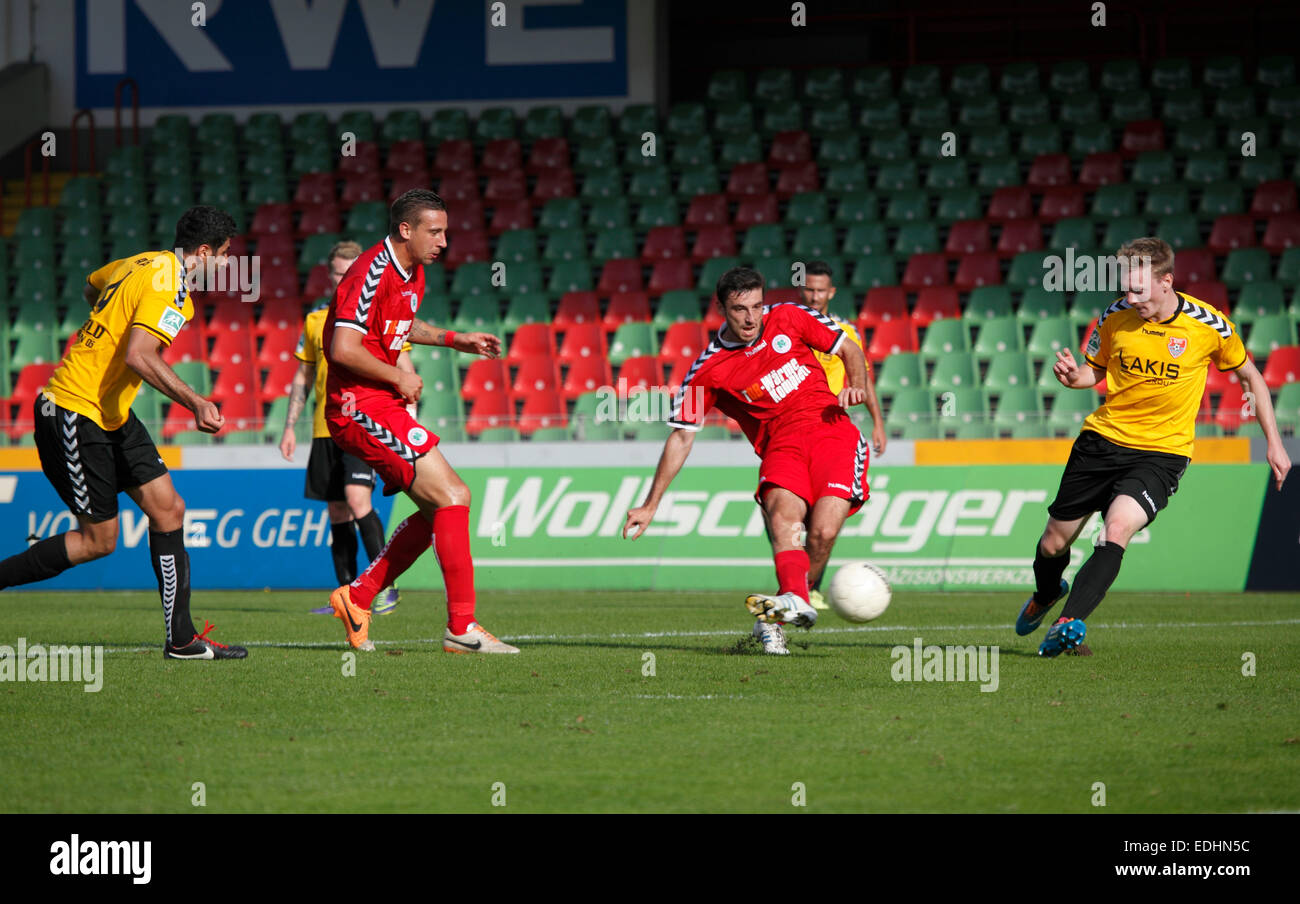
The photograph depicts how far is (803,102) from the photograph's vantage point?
79.1ft

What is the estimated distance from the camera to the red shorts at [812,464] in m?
8.53

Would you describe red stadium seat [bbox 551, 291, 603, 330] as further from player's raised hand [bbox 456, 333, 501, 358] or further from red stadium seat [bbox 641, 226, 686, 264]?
player's raised hand [bbox 456, 333, 501, 358]

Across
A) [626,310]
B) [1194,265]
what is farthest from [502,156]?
[1194,265]

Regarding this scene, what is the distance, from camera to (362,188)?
23406 mm

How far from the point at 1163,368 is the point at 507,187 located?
51.6ft

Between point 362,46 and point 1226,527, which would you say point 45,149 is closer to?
point 362,46

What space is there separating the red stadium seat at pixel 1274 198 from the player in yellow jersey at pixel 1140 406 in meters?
12.7

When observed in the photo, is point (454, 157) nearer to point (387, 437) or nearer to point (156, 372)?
point (387, 437)

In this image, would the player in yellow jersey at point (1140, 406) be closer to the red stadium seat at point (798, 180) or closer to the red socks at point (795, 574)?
Result: the red socks at point (795, 574)

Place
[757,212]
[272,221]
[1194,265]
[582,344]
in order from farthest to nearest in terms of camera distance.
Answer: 1. [272,221]
2. [757,212]
3. [1194,265]
4. [582,344]

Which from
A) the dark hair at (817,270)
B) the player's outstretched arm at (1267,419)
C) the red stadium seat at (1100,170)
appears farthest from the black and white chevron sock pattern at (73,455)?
the red stadium seat at (1100,170)

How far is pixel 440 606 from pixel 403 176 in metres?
12.3

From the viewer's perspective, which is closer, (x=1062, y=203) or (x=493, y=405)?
(x=493, y=405)

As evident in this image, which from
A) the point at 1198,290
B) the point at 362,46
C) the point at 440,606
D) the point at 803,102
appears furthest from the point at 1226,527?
the point at 362,46
